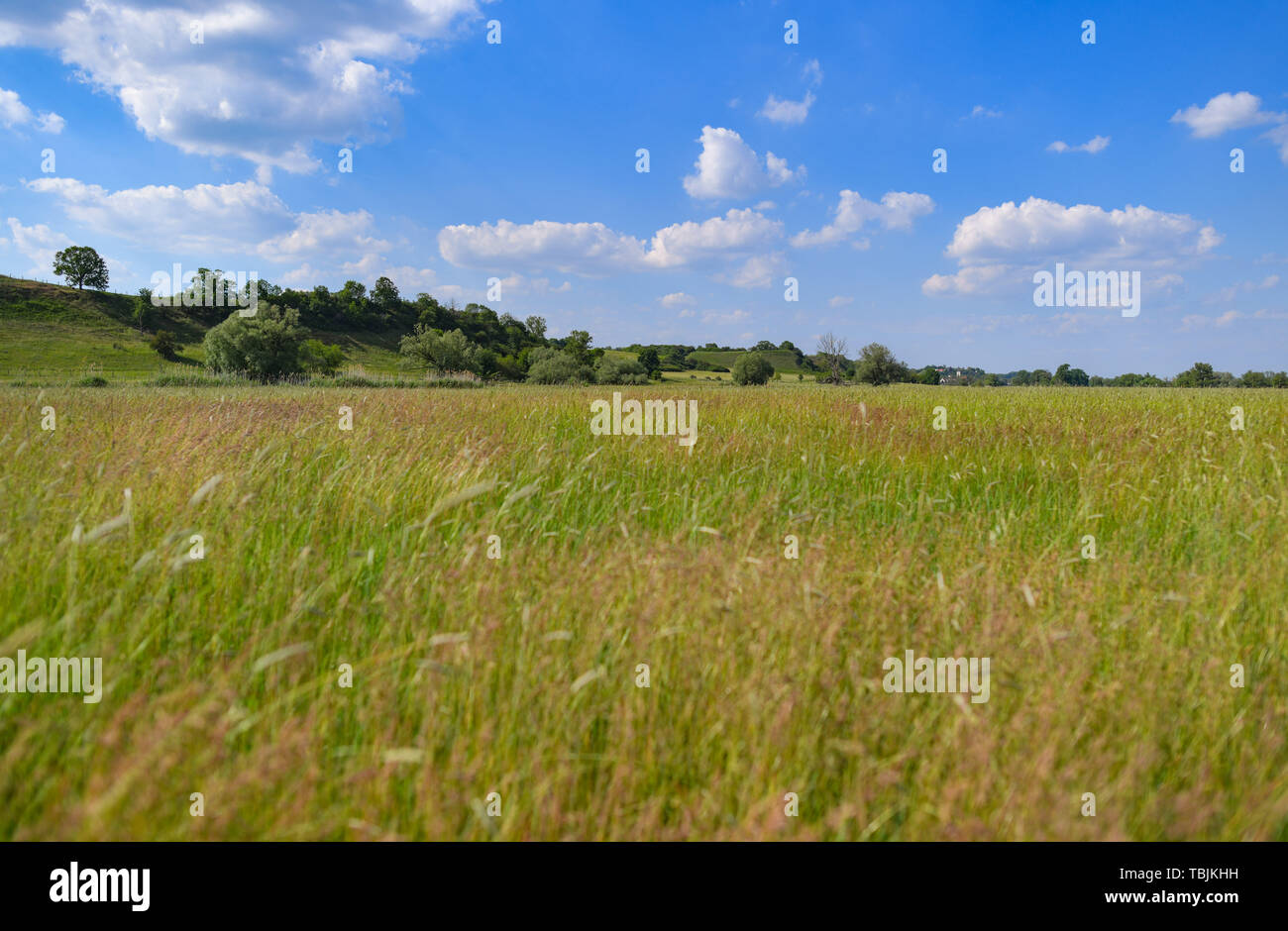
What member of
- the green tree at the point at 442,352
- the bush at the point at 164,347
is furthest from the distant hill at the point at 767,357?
the bush at the point at 164,347

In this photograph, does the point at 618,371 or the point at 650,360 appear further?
the point at 650,360

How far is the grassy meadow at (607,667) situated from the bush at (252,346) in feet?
163

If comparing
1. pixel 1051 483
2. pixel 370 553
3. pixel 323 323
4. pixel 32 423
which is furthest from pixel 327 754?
pixel 323 323

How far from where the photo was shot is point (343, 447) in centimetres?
562

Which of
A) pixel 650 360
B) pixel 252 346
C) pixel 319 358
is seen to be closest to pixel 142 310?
pixel 319 358

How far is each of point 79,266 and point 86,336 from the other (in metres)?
33.9

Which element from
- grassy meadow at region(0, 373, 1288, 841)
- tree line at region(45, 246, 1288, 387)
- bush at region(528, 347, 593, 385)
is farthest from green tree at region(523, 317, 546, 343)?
grassy meadow at region(0, 373, 1288, 841)

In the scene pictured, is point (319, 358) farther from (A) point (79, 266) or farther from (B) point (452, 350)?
(A) point (79, 266)

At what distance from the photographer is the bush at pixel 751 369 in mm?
70625

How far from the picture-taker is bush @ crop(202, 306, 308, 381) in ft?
154

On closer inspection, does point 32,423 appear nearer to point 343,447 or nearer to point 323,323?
point 343,447

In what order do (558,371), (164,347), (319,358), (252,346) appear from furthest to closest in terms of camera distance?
1. (558,371)
2. (319,358)
3. (164,347)
4. (252,346)

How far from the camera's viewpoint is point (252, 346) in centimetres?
4728

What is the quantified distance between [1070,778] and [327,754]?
232 centimetres
